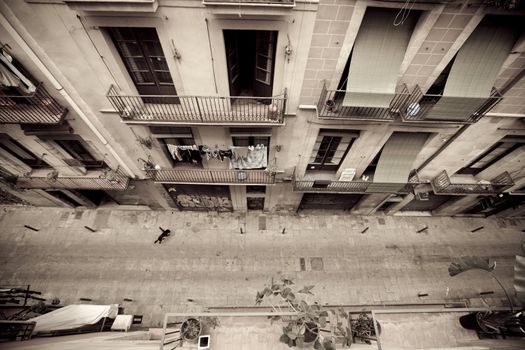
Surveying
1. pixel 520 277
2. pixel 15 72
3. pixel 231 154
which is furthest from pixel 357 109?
pixel 15 72

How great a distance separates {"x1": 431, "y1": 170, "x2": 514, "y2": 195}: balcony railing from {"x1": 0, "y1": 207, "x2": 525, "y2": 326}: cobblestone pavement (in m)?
5.58

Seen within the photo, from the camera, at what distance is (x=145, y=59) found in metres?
11.6

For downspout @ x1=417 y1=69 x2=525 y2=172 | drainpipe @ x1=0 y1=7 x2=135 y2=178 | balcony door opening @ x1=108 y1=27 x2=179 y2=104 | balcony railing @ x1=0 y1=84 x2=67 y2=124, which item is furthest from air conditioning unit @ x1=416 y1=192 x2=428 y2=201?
balcony railing @ x1=0 y1=84 x2=67 y2=124

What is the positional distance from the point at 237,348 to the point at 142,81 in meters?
11.5

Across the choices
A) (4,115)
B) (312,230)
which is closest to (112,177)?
(4,115)

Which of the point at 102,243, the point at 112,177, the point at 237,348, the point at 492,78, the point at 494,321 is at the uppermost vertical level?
the point at 492,78

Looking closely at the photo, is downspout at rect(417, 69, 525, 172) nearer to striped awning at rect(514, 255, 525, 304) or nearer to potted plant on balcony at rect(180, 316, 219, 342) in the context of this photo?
striped awning at rect(514, 255, 525, 304)

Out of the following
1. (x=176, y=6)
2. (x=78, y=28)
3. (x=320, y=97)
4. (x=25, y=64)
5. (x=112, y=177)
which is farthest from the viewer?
(x=112, y=177)

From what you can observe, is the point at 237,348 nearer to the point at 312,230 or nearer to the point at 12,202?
the point at 312,230

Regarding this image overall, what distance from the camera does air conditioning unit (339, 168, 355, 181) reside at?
56.9 feet

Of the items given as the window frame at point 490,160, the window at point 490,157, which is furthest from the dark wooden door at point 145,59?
the window at point 490,157

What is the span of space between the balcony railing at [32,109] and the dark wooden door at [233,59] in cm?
814

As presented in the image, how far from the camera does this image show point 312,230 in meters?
22.2

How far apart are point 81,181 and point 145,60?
34.9 feet
